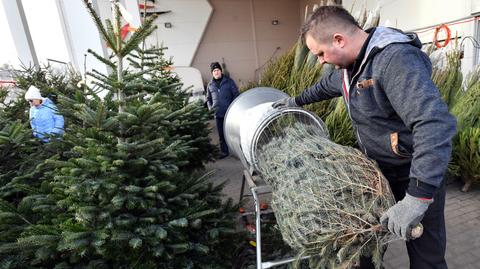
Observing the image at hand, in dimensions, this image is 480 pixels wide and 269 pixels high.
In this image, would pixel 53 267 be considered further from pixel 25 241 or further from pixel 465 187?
pixel 465 187

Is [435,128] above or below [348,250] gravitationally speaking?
above

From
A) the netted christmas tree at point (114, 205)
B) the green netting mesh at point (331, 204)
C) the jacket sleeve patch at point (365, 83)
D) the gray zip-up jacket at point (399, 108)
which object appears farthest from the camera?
the netted christmas tree at point (114, 205)

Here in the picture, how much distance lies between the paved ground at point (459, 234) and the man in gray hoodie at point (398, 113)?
112 cm

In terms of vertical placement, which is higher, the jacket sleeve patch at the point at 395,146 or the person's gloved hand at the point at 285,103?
the person's gloved hand at the point at 285,103

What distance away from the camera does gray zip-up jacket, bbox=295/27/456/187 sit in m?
1.16

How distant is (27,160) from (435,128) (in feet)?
9.47

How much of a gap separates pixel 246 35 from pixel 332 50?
42.1 ft

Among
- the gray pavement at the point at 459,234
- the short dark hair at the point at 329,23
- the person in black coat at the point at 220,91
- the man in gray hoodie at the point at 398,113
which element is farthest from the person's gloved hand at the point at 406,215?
the person in black coat at the point at 220,91

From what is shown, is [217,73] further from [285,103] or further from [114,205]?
[114,205]

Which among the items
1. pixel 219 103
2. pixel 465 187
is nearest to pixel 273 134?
pixel 465 187

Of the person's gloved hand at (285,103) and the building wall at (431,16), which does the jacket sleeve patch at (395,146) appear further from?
the building wall at (431,16)

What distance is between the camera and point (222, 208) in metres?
2.28

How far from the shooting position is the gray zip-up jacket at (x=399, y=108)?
1.16 metres

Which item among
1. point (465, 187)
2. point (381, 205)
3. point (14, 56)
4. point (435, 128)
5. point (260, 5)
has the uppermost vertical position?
point (260, 5)
